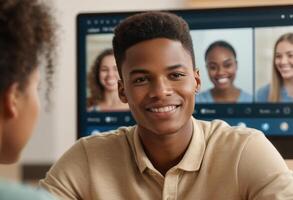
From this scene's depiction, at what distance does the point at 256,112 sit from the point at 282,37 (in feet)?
0.78

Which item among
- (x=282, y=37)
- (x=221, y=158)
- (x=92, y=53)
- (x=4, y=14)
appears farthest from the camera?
(x=92, y=53)

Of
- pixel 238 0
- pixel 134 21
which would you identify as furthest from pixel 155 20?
pixel 238 0

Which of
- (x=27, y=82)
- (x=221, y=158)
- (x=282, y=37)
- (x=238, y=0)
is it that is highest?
(x=238, y=0)

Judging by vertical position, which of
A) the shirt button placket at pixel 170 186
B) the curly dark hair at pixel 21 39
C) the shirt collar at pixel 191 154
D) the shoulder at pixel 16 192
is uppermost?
the curly dark hair at pixel 21 39

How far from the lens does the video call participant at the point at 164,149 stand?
114 cm

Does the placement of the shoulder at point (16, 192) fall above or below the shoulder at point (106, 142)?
above

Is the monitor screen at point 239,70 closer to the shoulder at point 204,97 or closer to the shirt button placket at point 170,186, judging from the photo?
the shoulder at point 204,97

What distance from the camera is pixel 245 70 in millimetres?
1576

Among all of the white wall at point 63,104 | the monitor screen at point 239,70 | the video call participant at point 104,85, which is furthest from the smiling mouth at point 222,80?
the white wall at point 63,104

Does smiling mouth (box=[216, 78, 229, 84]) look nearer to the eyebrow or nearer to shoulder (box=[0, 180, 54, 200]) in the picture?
the eyebrow

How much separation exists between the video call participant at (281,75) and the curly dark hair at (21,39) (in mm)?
901

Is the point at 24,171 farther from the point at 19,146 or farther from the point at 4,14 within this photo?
the point at 4,14

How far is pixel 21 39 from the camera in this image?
29.6 inches

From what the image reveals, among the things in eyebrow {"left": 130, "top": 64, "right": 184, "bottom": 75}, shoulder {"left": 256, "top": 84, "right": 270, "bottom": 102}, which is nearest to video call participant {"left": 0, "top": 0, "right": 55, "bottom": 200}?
eyebrow {"left": 130, "top": 64, "right": 184, "bottom": 75}
